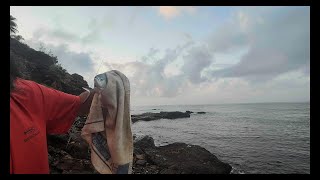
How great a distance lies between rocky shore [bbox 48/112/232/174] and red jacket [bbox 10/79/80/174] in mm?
619

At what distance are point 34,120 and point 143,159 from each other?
13.3m

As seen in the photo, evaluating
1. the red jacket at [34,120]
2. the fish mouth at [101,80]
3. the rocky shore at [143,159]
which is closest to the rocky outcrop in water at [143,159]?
the rocky shore at [143,159]

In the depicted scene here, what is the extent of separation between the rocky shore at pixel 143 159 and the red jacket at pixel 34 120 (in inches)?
24.4

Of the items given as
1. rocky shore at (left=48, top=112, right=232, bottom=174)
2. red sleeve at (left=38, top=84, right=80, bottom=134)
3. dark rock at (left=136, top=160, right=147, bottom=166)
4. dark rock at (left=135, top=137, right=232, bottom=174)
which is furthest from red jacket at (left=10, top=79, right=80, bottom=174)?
dark rock at (left=136, top=160, right=147, bottom=166)

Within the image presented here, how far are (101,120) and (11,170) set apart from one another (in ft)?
2.92

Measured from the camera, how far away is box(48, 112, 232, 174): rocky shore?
9.33 meters

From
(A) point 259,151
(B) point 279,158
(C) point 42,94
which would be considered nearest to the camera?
(C) point 42,94

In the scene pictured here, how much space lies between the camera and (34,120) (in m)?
2.68

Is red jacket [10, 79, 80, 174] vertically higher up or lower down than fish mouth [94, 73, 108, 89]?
lower down

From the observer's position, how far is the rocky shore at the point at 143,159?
9.33 meters

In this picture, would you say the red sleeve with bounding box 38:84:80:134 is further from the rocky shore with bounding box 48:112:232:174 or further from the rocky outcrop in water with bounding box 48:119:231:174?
the rocky shore with bounding box 48:112:232:174

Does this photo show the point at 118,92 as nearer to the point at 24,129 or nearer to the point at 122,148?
the point at 122,148

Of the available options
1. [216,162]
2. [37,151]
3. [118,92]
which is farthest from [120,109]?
[216,162]
